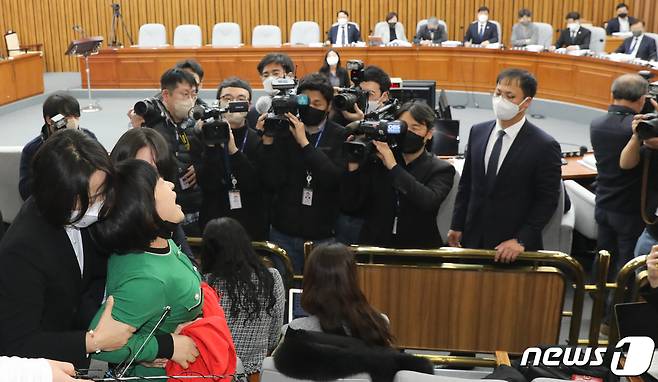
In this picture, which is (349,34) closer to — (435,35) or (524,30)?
(435,35)

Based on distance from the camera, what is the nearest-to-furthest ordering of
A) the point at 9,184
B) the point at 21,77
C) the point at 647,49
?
the point at 9,184, the point at 647,49, the point at 21,77

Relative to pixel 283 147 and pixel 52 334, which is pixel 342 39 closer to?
pixel 283 147

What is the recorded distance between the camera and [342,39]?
1202 cm

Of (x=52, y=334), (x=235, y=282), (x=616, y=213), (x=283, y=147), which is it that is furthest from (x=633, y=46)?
(x=52, y=334)

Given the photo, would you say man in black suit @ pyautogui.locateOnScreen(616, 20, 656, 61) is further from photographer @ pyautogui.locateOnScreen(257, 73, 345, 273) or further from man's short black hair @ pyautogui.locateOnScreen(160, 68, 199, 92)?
man's short black hair @ pyautogui.locateOnScreen(160, 68, 199, 92)

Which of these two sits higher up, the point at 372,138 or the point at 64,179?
the point at 64,179

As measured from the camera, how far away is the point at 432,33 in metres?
11.8

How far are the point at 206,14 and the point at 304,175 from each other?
37.4ft

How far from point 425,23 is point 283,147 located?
9023mm

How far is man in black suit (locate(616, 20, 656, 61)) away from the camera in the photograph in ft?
33.2

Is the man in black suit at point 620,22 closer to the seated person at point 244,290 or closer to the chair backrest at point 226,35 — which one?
the chair backrest at point 226,35

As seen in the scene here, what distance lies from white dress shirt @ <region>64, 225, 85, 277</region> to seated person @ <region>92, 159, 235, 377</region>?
0.08 metres

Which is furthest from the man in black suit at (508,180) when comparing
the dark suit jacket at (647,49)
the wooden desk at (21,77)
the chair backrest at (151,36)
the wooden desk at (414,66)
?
the chair backrest at (151,36)

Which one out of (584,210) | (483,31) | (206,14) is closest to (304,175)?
(584,210)
